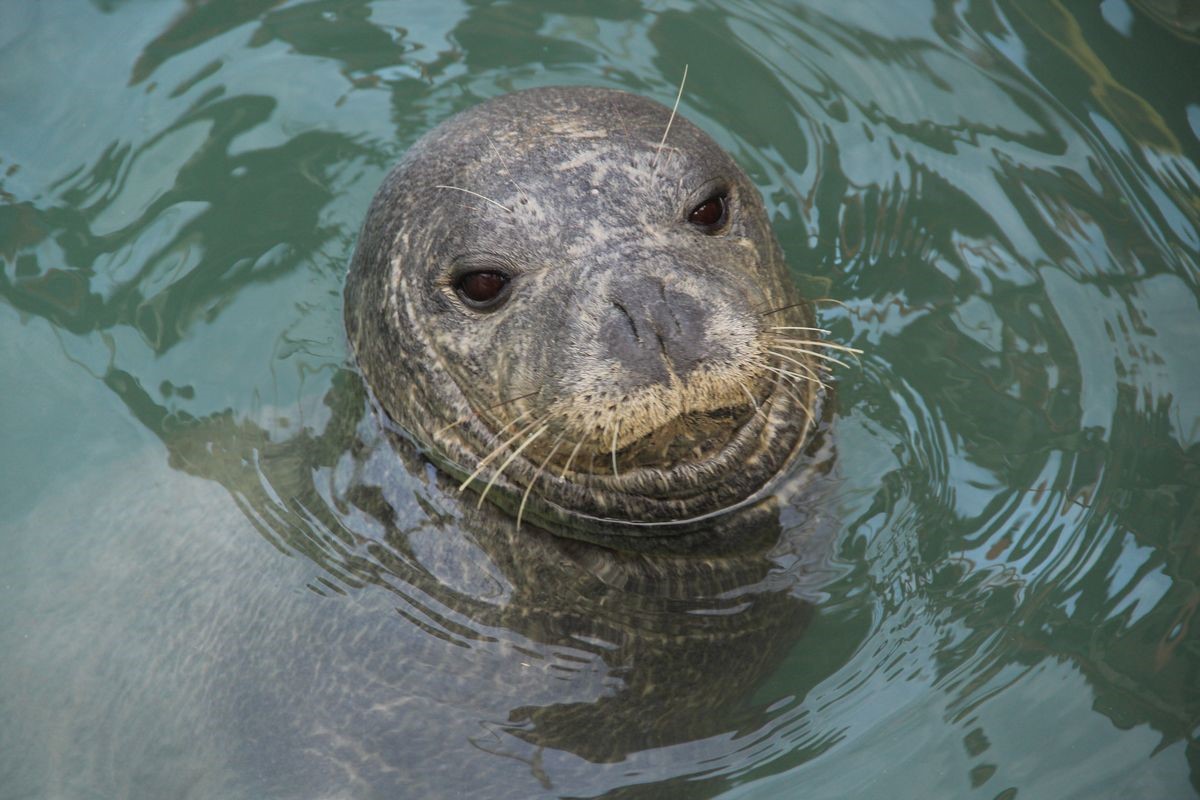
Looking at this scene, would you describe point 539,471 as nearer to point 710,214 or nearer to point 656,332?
point 656,332

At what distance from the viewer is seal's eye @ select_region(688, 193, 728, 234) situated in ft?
14.2

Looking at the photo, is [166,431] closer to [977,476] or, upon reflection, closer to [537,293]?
[537,293]

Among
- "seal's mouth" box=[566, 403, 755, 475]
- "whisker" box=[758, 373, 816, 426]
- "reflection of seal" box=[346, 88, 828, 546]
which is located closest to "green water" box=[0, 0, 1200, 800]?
"whisker" box=[758, 373, 816, 426]

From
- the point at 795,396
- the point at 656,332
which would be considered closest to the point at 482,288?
the point at 656,332

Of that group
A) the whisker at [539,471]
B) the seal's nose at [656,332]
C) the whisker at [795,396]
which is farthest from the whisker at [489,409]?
the whisker at [795,396]

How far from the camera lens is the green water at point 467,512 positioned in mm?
4266

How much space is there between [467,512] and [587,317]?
1.10 metres

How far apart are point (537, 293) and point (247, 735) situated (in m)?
1.92

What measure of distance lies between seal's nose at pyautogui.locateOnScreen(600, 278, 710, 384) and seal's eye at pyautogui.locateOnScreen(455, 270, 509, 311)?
608 mm

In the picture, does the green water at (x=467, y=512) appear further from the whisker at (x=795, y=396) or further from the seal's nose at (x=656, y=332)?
the seal's nose at (x=656, y=332)

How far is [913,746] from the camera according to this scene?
4.29 meters

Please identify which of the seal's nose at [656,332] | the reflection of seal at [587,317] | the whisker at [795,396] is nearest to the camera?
the seal's nose at [656,332]

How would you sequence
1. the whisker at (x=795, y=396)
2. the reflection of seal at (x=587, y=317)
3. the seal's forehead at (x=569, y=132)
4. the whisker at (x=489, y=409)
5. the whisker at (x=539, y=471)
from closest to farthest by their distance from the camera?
the reflection of seal at (x=587, y=317) < the whisker at (x=539, y=471) < the whisker at (x=489, y=409) < the seal's forehead at (x=569, y=132) < the whisker at (x=795, y=396)

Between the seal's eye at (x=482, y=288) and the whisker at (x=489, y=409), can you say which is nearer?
the whisker at (x=489, y=409)
